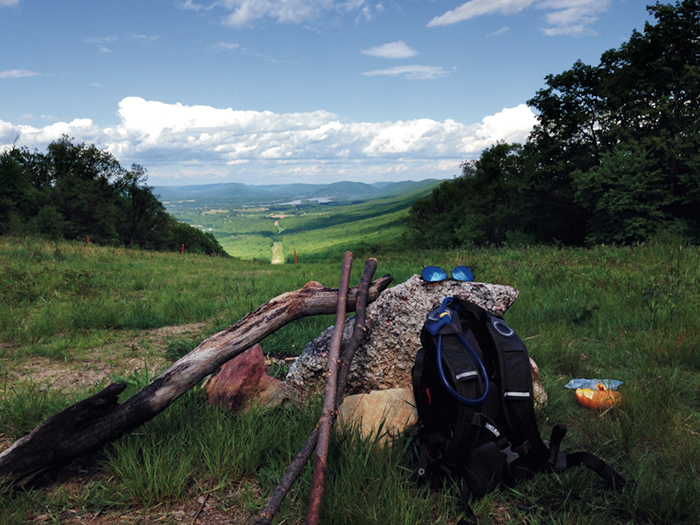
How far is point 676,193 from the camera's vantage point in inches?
996

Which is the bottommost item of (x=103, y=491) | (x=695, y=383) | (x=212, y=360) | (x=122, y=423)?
(x=695, y=383)

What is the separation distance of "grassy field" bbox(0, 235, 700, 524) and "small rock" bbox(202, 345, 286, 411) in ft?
0.62

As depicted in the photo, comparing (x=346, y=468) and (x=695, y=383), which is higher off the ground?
(x=346, y=468)

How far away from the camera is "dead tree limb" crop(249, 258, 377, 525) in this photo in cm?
221

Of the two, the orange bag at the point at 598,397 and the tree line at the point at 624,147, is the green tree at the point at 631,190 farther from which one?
the orange bag at the point at 598,397

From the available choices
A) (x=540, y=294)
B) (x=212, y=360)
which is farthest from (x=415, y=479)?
(x=540, y=294)

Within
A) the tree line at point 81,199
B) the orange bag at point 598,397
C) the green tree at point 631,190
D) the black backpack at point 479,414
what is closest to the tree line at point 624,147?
the green tree at point 631,190

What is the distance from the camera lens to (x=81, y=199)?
5488 centimetres

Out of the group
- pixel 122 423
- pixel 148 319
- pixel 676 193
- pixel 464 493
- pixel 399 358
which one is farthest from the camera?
pixel 676 193

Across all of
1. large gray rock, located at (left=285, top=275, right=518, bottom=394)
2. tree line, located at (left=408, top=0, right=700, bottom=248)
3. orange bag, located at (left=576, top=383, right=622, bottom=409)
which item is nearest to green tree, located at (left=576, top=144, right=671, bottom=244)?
tree line, located at (left=408, top=0, right=700, bottom=248)

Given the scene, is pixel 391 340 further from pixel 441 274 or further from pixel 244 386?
pixel 244 386

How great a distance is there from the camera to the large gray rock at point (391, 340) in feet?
12.7

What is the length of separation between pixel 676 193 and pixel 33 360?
32102 mm

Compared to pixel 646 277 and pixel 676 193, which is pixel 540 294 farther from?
pixel 676 193
